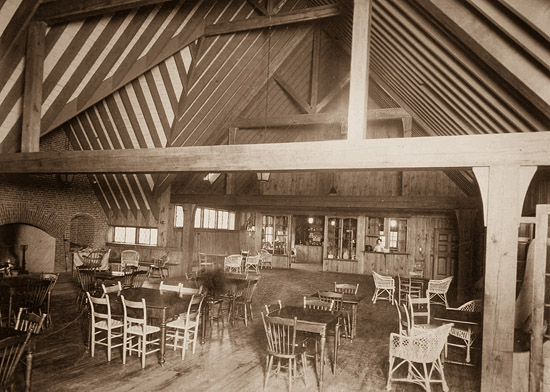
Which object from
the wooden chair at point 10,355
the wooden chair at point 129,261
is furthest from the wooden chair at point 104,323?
the wooden chair at point 129,261

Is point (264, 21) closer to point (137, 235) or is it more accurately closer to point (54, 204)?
point (54, 204)

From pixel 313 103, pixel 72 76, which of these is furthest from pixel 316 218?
pixel 72 76

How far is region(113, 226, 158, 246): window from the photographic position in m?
14.1

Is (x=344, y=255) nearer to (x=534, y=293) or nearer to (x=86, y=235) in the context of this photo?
(x=86, y=235)

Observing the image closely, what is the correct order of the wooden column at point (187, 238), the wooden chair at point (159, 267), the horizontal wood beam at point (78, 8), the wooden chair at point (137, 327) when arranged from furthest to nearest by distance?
1. the wooden column at point (187, 238)
2. the wooden chair at point (159, 267)
3. the horizontal wood beam at point (78, 8)
4. the wooden chair at point (137, 327)

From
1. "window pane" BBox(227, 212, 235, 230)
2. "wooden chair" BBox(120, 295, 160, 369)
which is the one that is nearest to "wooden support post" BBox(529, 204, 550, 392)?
"wooden chair" BBox(120, 295, 160, 369)

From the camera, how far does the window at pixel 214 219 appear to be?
15.7 metres

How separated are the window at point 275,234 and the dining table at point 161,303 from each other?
10.7 meters

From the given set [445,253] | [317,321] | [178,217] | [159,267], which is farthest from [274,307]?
[445,253]

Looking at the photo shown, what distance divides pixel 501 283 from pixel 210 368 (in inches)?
143

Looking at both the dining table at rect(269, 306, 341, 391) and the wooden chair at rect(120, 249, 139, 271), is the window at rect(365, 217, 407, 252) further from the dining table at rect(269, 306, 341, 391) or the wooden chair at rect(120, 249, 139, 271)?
the dining table at rect(269, 306, 341, 391)

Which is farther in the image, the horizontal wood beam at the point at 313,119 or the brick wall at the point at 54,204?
the horizontal wood beam at the point at 313,119

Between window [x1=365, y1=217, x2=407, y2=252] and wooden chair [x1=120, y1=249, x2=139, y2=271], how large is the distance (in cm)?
830

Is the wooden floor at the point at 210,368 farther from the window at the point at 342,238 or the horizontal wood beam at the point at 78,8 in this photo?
the window at the point at 342,238
